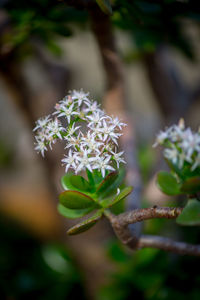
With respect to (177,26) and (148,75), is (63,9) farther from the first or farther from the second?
(148,75)

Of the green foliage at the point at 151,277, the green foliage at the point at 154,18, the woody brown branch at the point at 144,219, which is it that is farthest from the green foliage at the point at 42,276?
the green foliage at the point at 154,18

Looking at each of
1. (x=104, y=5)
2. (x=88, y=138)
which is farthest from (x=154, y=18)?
(x=88, y=138)

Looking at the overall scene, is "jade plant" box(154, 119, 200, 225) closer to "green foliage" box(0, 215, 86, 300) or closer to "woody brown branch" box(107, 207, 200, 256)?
"woody brown branch" box(107, 207, 200, 256)

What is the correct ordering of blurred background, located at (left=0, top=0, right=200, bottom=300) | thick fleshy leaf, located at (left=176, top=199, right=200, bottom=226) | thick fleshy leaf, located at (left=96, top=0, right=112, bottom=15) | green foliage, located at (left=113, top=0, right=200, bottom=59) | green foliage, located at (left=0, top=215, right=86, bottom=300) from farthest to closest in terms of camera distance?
1. green foliage, located at (left=0, top=215, right=86, bottom=300)
2. blurred background, located at (left=0, top=0, right=200, bottom=300)
3. green foliage, located at (left=113, top=0, right=200, bottom=59)
4. thick fleshy leaf, located at (left=96, top=0, right=112, bottom=15)
5. thick fleshy leaf, located at (left=176, top=199, right=200, bottom=226)

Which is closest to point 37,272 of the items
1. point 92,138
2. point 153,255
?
point 153,255

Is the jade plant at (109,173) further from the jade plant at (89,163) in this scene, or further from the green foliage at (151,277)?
the green foliage at (151,277)

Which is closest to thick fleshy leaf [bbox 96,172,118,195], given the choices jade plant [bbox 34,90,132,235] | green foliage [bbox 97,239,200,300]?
jade plant [bbox 34,90,132,235]
